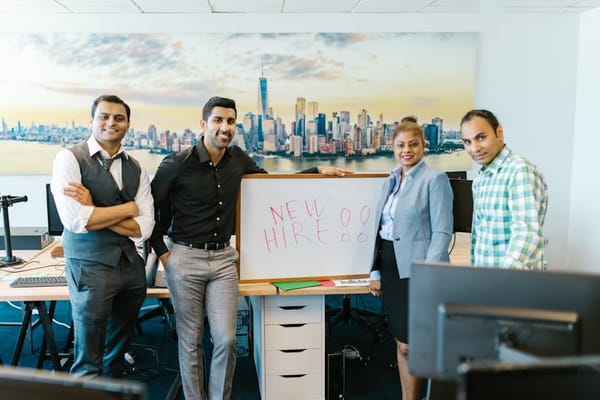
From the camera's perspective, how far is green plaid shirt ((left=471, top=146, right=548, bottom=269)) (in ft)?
5.48

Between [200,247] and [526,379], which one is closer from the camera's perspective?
[526,379]

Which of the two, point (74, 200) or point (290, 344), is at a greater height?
point (74, 200)

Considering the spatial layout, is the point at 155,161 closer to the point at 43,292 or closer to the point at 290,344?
the point at 43,292

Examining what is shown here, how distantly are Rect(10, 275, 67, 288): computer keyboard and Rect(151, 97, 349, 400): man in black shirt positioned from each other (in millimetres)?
661

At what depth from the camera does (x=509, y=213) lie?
1.75 metres

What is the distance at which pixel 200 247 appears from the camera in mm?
2246

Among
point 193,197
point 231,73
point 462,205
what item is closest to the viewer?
point 193,197

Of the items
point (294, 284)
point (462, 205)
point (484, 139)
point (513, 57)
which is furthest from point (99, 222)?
point (513, 57)

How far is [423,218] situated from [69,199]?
1.54m

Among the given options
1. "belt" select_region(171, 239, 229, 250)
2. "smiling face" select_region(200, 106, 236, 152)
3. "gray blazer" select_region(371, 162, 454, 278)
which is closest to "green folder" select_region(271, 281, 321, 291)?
"belt" select_region(171, 239, 229, 250)

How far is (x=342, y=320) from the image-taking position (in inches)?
152

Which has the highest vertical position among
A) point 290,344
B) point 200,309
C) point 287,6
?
point 287,6

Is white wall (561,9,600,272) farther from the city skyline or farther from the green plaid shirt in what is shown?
the green plaid shirt

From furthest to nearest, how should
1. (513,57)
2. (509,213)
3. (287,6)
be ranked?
(513,57) < (287,6) < (509,213)
